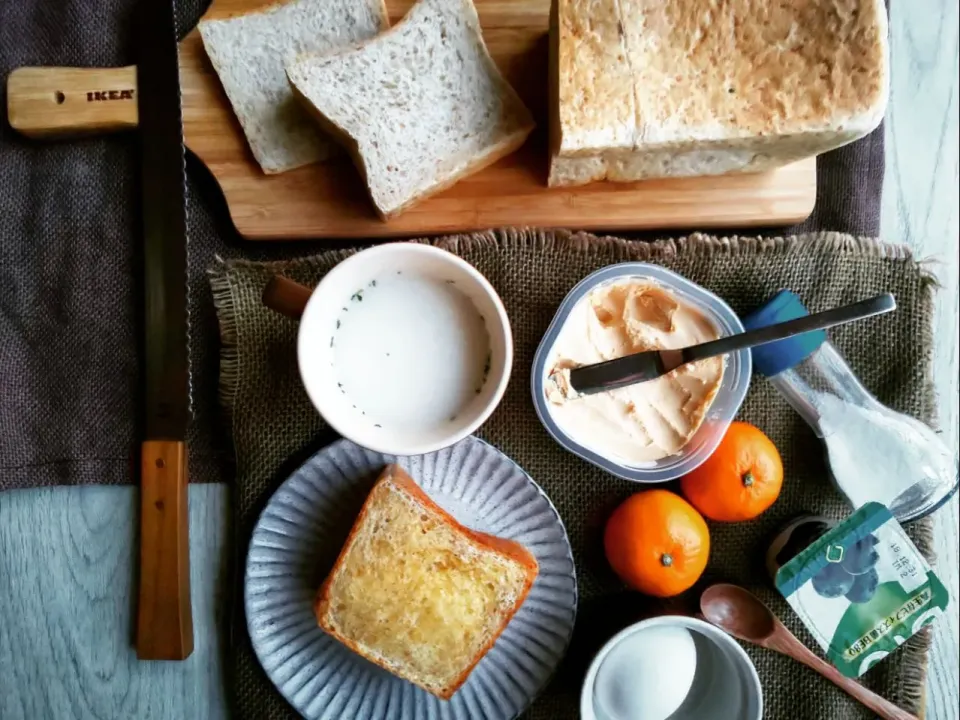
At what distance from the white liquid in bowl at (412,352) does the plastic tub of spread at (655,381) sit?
0.37 feet

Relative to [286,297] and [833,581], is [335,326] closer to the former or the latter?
[286,297]

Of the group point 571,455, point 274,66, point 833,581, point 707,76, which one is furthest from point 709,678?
point 274,66

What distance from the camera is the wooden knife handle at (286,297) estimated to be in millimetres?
850

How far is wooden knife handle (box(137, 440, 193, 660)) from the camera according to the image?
976 mm

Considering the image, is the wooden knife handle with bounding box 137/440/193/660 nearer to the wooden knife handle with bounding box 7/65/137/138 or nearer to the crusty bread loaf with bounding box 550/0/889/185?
the wooden knife handle with bounding box 7/65/137/138

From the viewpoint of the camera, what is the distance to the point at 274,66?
999 mm

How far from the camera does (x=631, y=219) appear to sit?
101 cm

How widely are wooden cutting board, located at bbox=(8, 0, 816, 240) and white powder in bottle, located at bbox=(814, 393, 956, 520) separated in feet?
0.93

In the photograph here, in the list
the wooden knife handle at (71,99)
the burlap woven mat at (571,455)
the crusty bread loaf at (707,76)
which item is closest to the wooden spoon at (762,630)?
the burlap woven mat at (571,455)

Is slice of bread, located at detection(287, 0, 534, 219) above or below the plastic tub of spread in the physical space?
above

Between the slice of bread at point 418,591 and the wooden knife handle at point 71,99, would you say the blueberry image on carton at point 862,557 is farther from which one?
the wooden knife handle at point 71,99

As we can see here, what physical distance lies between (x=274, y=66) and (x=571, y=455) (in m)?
0.67

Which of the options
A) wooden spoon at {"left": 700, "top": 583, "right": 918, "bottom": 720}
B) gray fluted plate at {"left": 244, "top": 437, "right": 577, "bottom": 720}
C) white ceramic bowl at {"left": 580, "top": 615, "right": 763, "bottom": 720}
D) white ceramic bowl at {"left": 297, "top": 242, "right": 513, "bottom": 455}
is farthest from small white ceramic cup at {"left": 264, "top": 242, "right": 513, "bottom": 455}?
wooden spoon at {"left": 700, "top": 583, "right": 918, "bottom": 720}

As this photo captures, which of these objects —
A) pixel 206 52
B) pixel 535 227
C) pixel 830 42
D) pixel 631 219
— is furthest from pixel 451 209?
pixel 830 42
